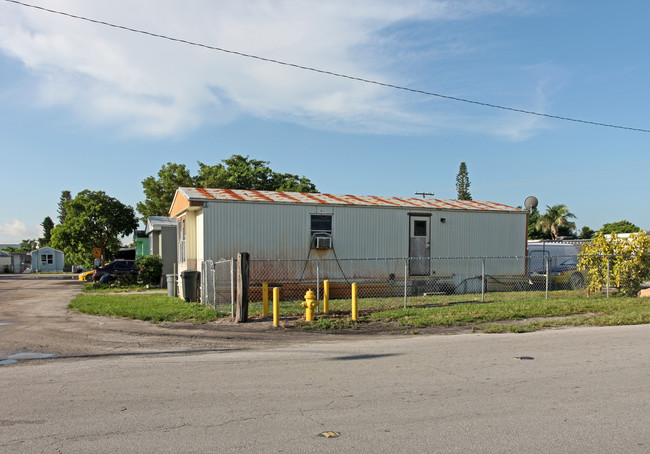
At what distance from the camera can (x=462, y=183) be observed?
2694 inches

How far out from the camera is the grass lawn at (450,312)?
11180 millimetres

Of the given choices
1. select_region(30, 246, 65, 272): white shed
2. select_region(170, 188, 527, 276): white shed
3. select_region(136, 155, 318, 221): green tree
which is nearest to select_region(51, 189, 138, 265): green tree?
select_region(136, 155, 318, 221): green tree

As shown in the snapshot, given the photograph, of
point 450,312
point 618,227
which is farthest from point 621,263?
point 618,227

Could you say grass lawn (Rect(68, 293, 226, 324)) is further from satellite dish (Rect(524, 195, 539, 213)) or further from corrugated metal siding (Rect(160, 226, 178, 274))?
satellite dish (Rect(524, 195, 539, 213))

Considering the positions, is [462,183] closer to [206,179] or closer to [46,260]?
[206,179]

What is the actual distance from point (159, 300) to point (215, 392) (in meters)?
11.5

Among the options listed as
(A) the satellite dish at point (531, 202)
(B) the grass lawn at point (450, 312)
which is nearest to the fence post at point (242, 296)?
(B) the grass lawn at point (450, 312)

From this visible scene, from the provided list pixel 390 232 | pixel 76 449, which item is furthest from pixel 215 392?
pixel 390 232

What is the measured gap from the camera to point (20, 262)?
59656mm

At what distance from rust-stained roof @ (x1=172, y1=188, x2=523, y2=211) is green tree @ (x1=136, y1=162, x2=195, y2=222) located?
24.3 metres

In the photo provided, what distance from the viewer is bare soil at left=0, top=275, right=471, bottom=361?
8.90m

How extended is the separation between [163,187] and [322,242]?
28225 mm

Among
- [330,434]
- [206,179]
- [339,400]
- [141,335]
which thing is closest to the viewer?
[330,434]

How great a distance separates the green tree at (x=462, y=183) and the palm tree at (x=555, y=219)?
69.2 ft
